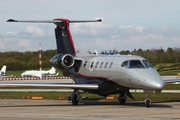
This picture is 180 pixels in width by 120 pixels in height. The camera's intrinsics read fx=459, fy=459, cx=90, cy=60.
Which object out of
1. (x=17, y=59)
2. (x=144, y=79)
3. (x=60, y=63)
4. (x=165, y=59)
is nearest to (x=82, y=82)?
(x=60, y=63)

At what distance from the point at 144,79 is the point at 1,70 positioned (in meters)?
54.5

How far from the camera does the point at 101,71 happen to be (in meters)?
25.7

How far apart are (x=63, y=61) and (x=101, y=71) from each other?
300cm

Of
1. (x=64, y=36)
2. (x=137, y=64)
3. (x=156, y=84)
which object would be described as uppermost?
(x=64, y=36)

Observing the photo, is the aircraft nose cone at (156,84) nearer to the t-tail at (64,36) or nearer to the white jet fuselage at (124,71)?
the white jet fuselage at (124,71)

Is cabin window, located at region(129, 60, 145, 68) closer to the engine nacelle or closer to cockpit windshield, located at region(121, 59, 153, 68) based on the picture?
cockpit windshield, located at region(121, 59, 153, 68)

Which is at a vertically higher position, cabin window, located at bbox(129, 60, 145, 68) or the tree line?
the tree line

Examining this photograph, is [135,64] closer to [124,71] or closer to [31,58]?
[124,71]

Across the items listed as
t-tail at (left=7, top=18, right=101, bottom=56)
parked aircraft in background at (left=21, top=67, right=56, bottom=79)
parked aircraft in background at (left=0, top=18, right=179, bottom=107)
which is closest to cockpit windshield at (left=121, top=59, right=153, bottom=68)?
parked aircraft in background at (left=0, top=18, right=179, bottom=107)

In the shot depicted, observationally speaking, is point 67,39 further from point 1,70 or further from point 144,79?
point 1,70

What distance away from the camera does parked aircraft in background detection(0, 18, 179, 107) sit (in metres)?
22.9

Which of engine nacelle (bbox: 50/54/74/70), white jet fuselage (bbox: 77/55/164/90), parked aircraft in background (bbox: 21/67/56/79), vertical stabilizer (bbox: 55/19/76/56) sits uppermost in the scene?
parked aircraft in background (bbox: 21/67/56/79)

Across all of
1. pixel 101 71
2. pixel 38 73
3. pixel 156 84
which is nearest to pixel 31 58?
pixel 38 73

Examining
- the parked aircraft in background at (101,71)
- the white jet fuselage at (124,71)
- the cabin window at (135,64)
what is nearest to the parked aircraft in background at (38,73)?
the parked aircraft in background at (101,71)
